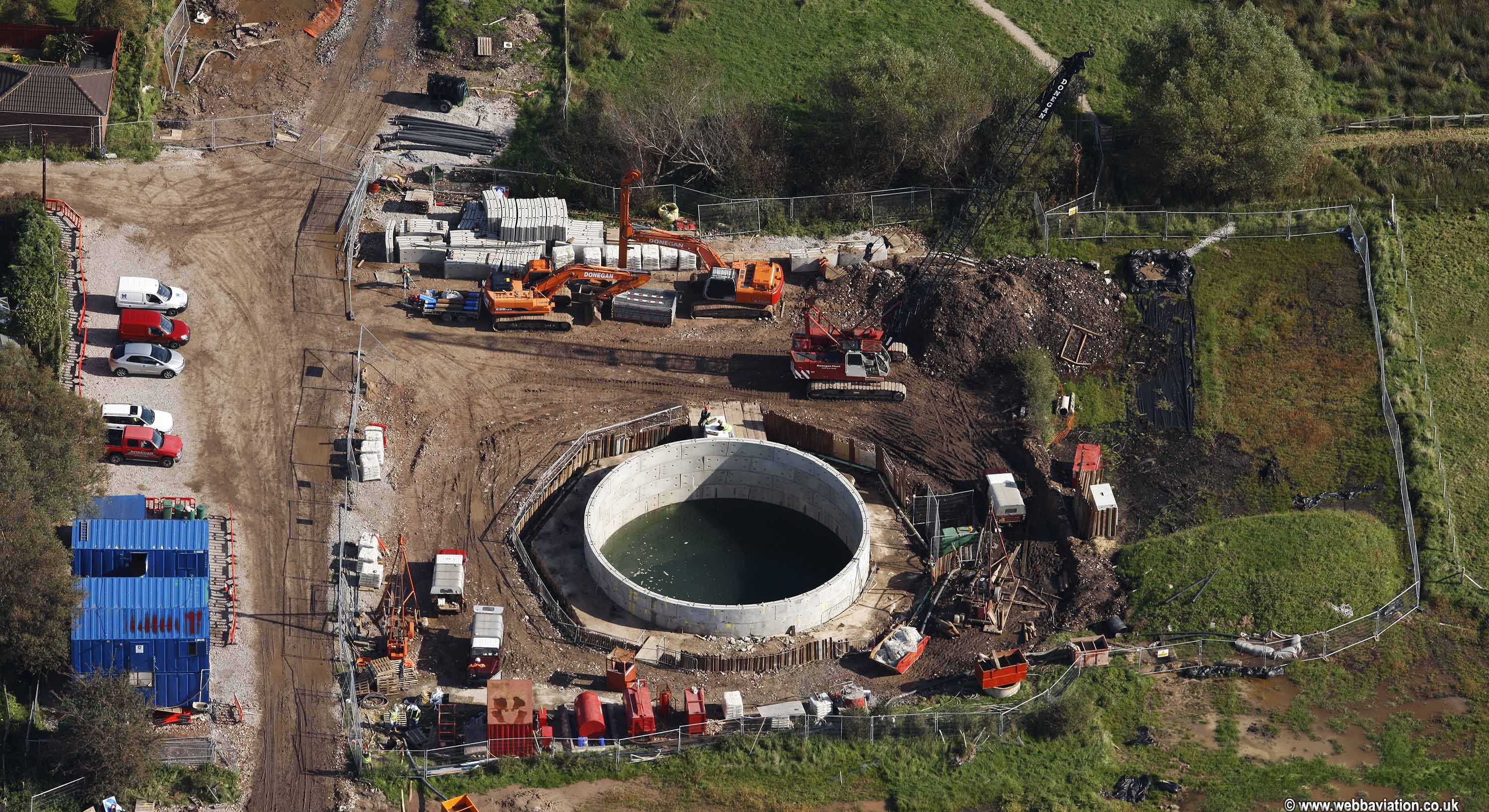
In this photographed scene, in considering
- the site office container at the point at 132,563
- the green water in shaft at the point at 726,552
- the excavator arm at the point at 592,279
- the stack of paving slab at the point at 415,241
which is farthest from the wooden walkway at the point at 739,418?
the site office container at the point at 132,563

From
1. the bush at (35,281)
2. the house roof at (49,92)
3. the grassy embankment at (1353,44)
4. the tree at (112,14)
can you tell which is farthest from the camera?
the grassy embankment at (1353,44)

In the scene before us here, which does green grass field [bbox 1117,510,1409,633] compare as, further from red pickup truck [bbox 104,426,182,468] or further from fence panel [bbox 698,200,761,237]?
red pickup truck [bbox 104,426,182,468]

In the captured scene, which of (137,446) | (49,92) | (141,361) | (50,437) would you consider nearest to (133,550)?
(50,437)

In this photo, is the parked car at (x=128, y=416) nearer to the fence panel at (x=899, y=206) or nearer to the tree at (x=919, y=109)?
the fence panel at (x=899, y=206)

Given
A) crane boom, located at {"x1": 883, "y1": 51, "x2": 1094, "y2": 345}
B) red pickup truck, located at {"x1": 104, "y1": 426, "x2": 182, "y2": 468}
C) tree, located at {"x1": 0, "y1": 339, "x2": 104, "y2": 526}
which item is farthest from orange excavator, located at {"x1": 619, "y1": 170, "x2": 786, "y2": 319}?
tree, located at {"x1": 0, "y1": 339, "x2": 104, "y2": 526}

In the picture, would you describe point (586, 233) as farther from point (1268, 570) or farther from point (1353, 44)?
point (1353, 44)

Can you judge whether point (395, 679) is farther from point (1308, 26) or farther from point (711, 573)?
point (1308, 26)
